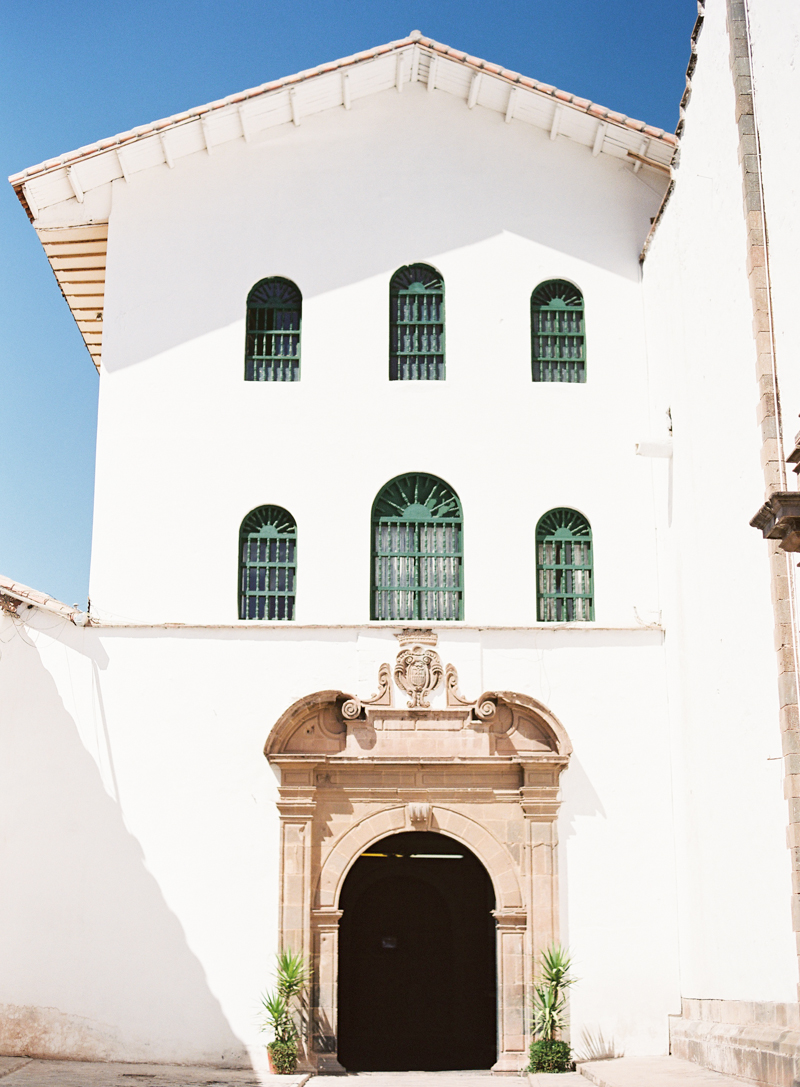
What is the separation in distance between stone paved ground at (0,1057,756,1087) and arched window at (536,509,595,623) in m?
4.21

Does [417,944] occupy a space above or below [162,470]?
below

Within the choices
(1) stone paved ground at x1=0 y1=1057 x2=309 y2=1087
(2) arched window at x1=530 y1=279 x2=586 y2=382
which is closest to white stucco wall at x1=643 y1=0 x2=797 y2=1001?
(2) arched window at x1=530 y1=279 x2=586 y2=382

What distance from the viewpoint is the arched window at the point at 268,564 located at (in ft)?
42.6

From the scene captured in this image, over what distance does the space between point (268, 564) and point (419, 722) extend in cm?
220

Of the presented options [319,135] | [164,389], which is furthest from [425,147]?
[164,389]

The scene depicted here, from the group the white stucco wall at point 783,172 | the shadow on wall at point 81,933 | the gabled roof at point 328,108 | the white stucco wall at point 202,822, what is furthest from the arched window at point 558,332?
the shadow on wall at point 81,933

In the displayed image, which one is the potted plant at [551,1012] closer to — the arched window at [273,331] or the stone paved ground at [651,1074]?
the stone paved ground at [651,1074]

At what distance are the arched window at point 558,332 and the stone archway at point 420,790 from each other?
3225mm

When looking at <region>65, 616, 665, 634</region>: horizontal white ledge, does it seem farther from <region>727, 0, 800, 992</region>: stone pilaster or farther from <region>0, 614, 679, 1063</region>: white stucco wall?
<region>727, 0, 800, 992</region>: stone pilaster

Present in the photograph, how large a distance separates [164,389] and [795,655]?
7.29m

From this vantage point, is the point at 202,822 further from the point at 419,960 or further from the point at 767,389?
the point at 767,389

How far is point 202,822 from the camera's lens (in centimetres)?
1225

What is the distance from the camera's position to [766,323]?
32.2 feet

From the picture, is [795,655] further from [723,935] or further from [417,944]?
[417,944]
